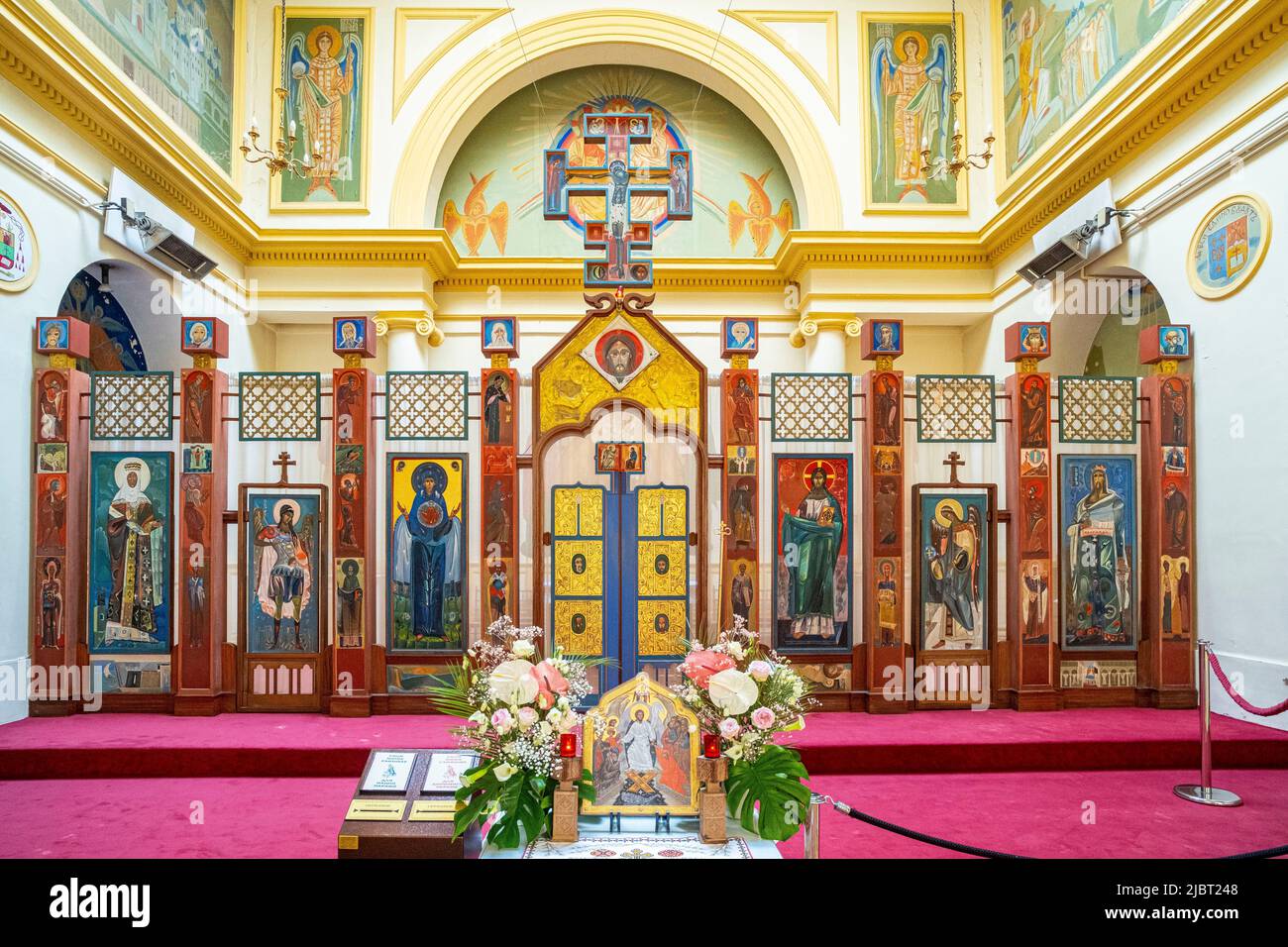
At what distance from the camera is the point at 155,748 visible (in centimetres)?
634

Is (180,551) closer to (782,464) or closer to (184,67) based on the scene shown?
(782,464)

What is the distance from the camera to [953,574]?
7.81m

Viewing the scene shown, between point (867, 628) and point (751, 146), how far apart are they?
9.95 metres

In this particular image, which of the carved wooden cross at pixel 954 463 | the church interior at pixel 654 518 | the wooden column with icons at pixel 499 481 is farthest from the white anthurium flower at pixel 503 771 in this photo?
the carved wooden cross at pixel 954 463

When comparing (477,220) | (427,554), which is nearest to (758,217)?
(477,220)

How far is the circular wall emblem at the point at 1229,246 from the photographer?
7.36 m

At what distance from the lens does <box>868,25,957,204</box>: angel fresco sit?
43.8 feet

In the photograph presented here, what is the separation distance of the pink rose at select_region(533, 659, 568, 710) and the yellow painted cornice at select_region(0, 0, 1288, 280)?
313 inches

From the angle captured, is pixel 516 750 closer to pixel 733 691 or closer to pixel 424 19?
pixel 733 691

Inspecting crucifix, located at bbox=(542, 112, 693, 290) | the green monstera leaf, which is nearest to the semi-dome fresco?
crucifix, located at bbox=(542, 112, 693, 290)

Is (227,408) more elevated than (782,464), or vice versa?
(227,408)
